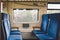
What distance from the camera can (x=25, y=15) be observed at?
572 cm

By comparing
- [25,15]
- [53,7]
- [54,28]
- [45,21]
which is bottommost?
[54,28]

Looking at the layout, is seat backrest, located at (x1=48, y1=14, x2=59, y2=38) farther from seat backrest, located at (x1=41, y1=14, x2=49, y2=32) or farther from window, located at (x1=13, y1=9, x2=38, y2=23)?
window, located at (x1=13, y1=9, x2=38, y2=23)

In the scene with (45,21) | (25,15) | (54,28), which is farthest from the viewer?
(25,15)

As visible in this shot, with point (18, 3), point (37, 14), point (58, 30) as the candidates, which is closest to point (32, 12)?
point (37, 14)

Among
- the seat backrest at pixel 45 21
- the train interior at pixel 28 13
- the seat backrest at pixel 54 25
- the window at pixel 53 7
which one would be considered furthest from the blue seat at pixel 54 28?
the window at pixel 53 7

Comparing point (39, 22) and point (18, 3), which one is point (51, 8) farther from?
point (18, 3)

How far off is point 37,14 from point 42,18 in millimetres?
326

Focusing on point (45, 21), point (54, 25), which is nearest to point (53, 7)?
point (45, 21)

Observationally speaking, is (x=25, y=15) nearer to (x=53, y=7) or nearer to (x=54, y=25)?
(x=53, y=7)

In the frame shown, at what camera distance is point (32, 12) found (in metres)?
5.75

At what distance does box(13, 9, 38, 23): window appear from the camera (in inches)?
224

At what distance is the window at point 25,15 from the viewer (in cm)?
568

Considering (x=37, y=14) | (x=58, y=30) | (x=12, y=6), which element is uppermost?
(x=12, y=6)

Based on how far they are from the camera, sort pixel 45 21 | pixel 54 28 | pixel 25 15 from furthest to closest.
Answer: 1. pixel 25 15
2. pixel 45 21
3. pixel 54 28
